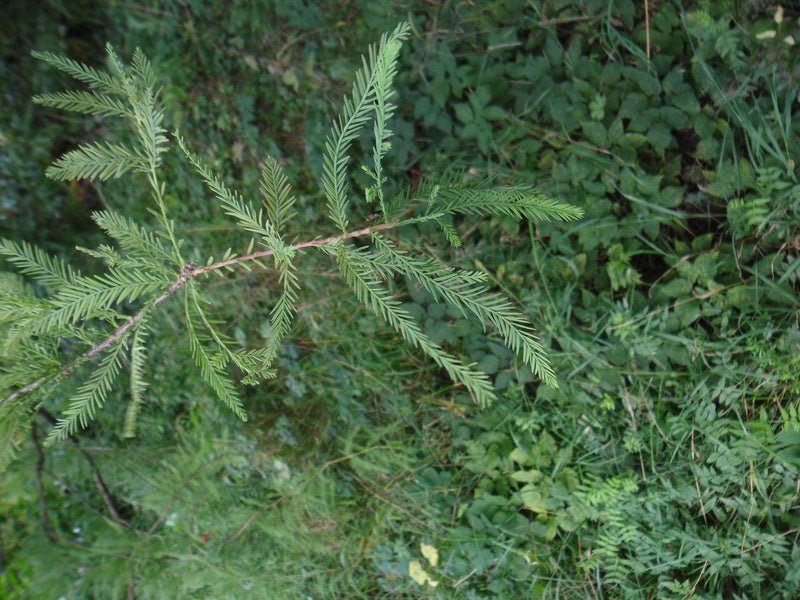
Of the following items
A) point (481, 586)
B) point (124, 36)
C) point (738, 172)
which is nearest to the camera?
point (738, 172)

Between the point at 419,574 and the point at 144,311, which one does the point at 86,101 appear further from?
the point at 419,574

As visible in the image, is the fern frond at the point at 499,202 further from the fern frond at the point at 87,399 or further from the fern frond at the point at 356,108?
the fern frond at the point at 87,399

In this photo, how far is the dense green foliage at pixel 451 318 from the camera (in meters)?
1.95

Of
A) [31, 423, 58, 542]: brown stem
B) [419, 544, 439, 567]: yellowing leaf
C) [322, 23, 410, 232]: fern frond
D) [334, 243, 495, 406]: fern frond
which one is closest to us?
[322, 23, 410, 232]: fern frond

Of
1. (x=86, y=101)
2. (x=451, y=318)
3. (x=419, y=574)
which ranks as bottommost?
(x=419, y=574)

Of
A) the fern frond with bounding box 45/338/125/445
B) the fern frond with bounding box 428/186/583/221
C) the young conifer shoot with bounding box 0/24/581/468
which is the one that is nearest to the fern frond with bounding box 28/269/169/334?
the young conifer shoot with bounding box 0/24/581/468

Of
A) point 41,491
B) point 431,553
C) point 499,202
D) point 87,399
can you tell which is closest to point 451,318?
point 431,553

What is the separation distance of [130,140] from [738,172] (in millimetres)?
2865

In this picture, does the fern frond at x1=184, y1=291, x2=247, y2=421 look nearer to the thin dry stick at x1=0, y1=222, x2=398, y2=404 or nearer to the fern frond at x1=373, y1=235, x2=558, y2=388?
the thin dry stick at x1=0, y1=222, x2=398, y2=404

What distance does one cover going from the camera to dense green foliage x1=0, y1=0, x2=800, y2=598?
1.95 metres

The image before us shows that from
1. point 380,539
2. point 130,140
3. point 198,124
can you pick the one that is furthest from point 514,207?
point 130,140

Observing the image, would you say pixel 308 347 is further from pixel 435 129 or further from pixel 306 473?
pixel 435 129

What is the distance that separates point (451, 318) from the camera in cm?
240

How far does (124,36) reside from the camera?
10.3 ft
